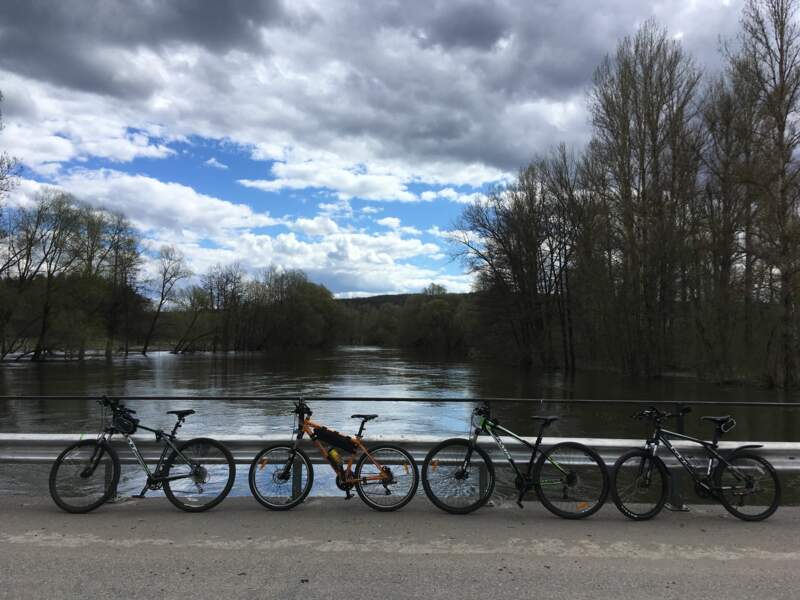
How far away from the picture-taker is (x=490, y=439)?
609 cm

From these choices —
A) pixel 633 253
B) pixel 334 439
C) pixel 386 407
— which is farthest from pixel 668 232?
pixel 334 439

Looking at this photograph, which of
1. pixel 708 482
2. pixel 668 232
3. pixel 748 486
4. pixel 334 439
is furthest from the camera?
pixel 668 232

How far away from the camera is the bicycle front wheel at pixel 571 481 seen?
18.2ft

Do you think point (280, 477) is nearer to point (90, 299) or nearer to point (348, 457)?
point (348, 457)

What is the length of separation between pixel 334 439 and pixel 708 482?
363 centimetres

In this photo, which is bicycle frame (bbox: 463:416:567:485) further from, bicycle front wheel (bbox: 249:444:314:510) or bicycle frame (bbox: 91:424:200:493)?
bicycle frame (bbox: 91:424:200:493)

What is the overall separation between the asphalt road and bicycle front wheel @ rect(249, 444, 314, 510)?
5.0 inches

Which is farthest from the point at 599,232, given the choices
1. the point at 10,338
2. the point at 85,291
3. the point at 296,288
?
the point at 296,288

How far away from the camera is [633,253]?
38.2 metres

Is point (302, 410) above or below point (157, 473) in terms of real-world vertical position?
above

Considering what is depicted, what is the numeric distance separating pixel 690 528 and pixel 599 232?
3753 cm

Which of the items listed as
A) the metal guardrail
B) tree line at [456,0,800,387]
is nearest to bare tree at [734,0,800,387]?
tree line at [456,0,800,387]

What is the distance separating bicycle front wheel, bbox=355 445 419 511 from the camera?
18.8 feet

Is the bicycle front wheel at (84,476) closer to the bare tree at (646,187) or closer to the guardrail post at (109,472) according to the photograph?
the guardrail post at (109,472)
